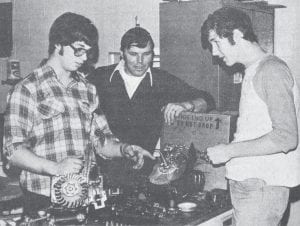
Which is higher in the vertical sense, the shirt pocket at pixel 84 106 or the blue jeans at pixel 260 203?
the shirt pocket at pixel 84 106

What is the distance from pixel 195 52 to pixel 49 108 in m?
1.20

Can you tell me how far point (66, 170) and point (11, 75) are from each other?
2774 millimetres

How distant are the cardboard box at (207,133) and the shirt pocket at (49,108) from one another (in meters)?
0.79

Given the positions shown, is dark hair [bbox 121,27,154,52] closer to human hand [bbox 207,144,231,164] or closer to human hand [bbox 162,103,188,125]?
human hand [bbox 162,103,188,125]

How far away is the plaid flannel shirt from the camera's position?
1.94 metres

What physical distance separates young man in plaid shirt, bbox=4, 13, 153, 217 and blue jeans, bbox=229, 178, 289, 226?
743 millimetres

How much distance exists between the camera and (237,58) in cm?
193

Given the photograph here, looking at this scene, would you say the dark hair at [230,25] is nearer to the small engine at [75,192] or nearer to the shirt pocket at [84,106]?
the shirt pocket at [84,106]

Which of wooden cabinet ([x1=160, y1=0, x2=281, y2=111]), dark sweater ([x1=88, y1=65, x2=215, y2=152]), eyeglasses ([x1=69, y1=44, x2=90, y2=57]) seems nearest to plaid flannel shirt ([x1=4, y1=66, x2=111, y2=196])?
eyeglasses ([x1=69, y1=44, x2=90, y2=57])

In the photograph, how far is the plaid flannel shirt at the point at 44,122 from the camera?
6.36 ft

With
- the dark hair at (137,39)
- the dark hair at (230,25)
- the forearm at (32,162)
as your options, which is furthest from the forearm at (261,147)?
the dark hair at (137,39)

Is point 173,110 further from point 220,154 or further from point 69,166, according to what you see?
point 69,166

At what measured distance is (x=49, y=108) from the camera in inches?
79.6

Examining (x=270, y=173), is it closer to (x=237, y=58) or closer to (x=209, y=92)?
(x=237, y=58)
